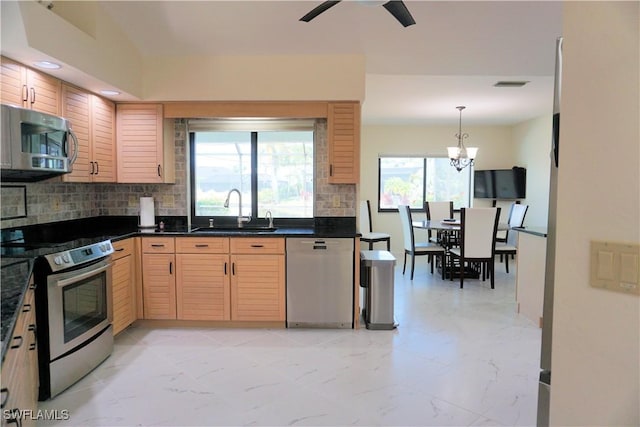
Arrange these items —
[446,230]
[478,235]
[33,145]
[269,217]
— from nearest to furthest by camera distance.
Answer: [33,145]
[269,217]
[478,235]
[446,230]

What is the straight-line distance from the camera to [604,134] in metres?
0.99

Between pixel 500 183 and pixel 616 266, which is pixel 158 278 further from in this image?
pixel 500 183

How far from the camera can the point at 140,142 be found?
3.79 metres

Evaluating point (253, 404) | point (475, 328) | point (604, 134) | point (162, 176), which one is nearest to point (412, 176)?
point (475, 328)

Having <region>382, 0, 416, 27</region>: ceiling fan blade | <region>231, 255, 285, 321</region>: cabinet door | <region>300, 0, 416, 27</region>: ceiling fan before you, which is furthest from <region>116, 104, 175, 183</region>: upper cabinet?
<region>382, 0, 416, 27</region>: ceiling fan blade

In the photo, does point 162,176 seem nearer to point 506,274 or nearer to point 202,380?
point 202,380

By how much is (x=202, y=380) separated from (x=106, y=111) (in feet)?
8.44

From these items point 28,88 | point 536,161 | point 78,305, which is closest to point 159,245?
point 78,305

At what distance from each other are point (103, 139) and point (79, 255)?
1.44m

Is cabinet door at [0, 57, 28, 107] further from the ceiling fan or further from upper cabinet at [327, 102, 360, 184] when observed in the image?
upper cabinet at [327, 102, 360, 184]

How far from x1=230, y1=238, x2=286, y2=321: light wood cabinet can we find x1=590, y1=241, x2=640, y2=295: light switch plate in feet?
8.95

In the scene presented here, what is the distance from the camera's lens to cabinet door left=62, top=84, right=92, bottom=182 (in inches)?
121

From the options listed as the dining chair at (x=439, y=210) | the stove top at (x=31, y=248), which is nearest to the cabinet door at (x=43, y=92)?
the stove top at (x=31, y=248)

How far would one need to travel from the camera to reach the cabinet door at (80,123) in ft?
10.1
